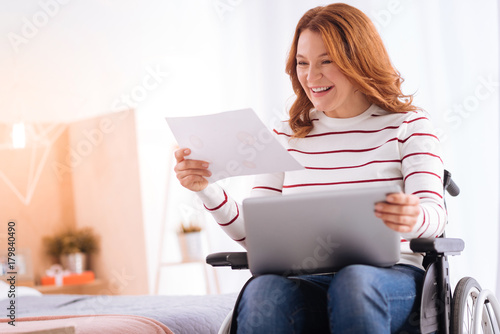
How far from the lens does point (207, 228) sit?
3.69 meters

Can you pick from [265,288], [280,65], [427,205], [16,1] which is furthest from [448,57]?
[16,1]

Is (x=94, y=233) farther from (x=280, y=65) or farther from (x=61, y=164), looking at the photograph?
(x=280, y=65)

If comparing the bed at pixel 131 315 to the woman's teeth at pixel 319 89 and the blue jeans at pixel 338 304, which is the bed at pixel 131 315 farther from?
the woman's teeth at pixel 319 89

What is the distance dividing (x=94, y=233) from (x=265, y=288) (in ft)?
10.5

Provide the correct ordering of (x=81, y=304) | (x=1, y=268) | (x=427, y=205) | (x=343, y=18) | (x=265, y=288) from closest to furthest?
(x=265, y=288)
(x=427, y=205)
(x=343, y=18)
(x=81, y=304)
(x=1, y=268)

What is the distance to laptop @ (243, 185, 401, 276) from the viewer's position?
120 centimetres

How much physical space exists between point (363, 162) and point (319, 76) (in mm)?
265

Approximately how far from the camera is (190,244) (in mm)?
3732

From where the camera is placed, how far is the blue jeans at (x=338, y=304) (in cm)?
118

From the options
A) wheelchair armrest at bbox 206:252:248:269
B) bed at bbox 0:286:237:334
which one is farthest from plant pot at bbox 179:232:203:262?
wheelchair armrest at bbox 206:252:248:269

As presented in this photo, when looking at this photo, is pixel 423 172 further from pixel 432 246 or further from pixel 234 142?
pixel 234 142

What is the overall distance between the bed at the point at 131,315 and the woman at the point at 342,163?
0.30 m

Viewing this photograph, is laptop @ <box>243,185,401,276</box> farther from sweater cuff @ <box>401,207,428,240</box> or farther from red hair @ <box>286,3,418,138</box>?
red hair @ <box>286,3,418,138</box>

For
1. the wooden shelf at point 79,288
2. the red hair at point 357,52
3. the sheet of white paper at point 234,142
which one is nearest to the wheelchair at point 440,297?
the sheet of white paper at point 234,142
